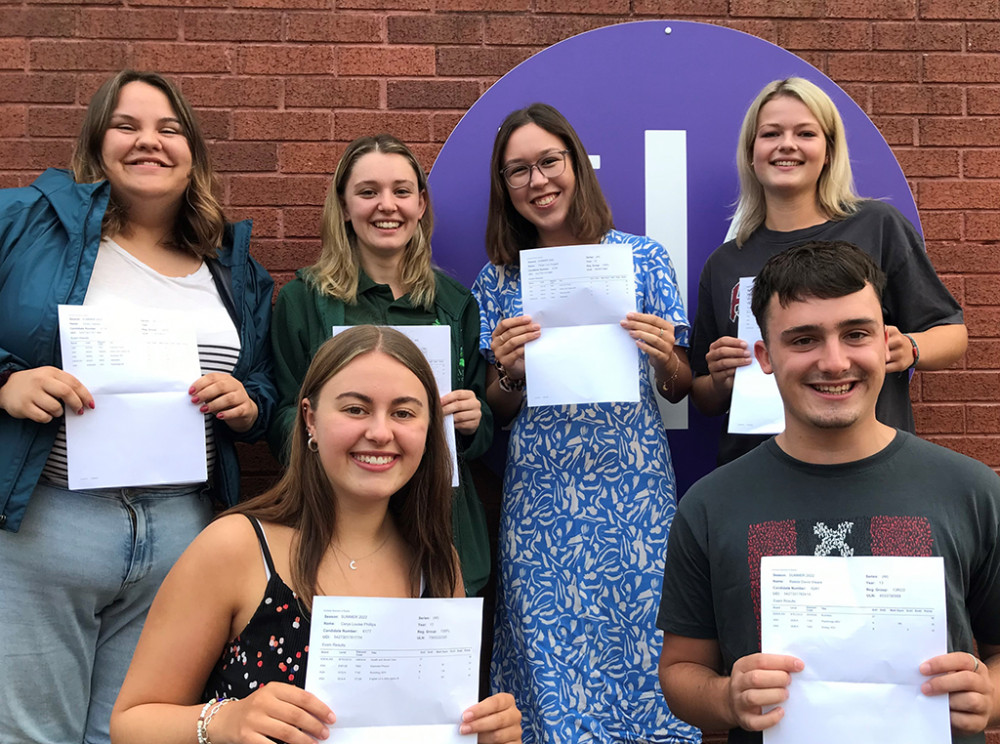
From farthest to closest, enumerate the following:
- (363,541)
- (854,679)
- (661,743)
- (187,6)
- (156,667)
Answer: (187,6)
(661,743)
(363,541)
(156,667)
(854,679)

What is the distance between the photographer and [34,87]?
3854 mm

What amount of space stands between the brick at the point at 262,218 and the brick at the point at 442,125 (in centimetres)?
72

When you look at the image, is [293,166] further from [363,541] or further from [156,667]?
[156,667]

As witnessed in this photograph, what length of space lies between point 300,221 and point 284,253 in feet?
0.48

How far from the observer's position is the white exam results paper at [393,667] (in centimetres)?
196

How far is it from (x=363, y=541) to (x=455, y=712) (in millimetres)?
522

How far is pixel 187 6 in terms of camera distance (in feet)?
12.8

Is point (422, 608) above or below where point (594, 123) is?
below

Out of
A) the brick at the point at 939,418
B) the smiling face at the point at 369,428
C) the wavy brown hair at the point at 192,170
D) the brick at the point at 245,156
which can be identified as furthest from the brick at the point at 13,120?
the brick at the point at 939,418

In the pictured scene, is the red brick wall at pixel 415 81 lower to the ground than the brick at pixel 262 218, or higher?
higher

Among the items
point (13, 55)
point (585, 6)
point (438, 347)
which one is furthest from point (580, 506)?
point (13, 55)

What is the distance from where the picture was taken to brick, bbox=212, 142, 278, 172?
12.9ft

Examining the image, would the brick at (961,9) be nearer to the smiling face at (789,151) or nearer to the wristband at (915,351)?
the smiling face at (789,151)

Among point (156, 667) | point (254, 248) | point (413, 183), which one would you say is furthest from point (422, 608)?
point (254, 248)
